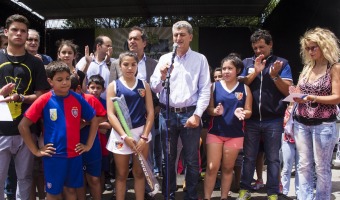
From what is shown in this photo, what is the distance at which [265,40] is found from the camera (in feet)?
13.3

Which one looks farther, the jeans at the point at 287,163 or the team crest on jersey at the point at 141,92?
the jeans at the point at 287,163

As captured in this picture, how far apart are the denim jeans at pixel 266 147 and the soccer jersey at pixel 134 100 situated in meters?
1.25

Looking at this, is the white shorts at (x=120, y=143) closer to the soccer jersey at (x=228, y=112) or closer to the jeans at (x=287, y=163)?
the soccer jersey at (x=228, y=112)

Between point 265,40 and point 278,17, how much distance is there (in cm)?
711

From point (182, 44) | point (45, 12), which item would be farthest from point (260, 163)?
point (45, 12)

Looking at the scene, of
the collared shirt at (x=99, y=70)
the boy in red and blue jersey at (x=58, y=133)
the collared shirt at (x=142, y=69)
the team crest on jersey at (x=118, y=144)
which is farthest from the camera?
the collared shirt at (x=99, y=70)

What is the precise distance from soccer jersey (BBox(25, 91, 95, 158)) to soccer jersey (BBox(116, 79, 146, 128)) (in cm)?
54

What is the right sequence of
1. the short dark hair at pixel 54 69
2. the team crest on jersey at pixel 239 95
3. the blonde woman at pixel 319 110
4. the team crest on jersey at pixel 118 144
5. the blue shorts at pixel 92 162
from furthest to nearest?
the team crest on jersey at pixel 239 95 < the blue shorts at pixel 92 162 < the team crest on jersey at pixel 118 144 < the blonde woman at pixel 319 110 < the short dark hair at pixel 54 69

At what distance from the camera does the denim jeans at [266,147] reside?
159 inches

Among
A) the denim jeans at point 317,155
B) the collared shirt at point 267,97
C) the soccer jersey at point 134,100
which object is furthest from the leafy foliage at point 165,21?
the denim jeans at point 317,155

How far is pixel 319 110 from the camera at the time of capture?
3559 mm

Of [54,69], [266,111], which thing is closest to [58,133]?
[54,69]

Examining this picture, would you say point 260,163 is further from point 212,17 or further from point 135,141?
point 212,17

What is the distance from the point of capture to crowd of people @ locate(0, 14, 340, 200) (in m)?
3.31
